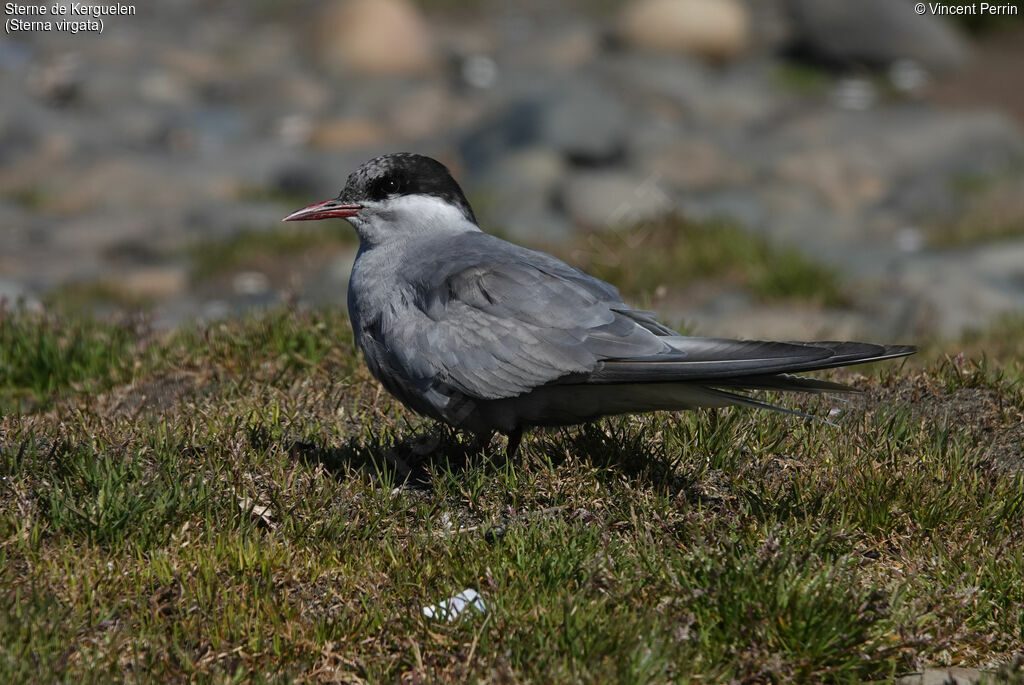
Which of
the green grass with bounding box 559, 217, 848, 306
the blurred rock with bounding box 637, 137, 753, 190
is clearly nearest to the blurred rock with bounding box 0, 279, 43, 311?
the green grass with bounding box 559, 217, 848, 306

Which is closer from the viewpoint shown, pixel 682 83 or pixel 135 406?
pixel 135 406

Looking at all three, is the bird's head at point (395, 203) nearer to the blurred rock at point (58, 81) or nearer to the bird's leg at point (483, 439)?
the bird's leg at point (483, 439)

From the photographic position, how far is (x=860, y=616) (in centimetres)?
369

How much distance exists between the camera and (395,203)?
518 centimetres

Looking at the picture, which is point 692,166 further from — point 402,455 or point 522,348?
point 522,348

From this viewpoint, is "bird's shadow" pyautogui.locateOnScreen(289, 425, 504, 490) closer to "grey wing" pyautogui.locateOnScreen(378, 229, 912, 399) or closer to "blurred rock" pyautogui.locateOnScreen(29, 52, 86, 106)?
"grey wing" pyautogui.locateOnScreen(378, 229, 912, 399)

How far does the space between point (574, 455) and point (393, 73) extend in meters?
16.6

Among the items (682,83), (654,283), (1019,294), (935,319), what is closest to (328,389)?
(654,283)

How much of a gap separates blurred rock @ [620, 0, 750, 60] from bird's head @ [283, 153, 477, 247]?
16.2 meters

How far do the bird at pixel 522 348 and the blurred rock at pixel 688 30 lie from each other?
16.5 m

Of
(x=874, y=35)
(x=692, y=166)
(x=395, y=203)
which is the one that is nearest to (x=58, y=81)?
(x=692, y=166)

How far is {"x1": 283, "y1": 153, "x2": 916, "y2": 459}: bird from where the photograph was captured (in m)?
4.22

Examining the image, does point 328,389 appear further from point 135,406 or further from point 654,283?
point 654,283

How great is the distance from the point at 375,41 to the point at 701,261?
11.5 m
